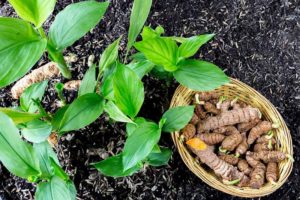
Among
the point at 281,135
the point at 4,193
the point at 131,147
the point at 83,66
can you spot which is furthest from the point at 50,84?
the point at 281,135

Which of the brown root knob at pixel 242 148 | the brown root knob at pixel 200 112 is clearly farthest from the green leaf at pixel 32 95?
the brown root knob at pixel 242 148

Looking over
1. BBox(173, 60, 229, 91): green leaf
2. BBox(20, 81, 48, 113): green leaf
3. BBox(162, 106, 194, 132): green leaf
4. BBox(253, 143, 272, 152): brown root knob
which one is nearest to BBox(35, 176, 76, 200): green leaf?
BBox(20, 81, 48, 113): green leaf

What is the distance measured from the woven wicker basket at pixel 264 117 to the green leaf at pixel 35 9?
1.72 ft

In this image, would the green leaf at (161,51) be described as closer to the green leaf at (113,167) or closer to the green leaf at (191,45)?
the green leaf at (191,45)

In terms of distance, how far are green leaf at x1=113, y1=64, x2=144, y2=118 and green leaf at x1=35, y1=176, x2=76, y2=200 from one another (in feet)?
0.89

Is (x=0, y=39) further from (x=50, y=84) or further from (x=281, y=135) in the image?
(x=281, y=135)

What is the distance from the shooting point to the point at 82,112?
3.89ft

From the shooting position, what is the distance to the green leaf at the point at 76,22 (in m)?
1.19

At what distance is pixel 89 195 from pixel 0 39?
2.09 ft

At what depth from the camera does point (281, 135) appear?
1.44m

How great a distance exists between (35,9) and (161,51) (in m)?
0.37

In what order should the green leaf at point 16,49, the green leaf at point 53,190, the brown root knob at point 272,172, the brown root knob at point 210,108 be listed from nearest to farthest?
the green leaf at point 16,49
the green leaf at point 53,190
the brown root knob at point 272,172
the brown root knob at point 210,108

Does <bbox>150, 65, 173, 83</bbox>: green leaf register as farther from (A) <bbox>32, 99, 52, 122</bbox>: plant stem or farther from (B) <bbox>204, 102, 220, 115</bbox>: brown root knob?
(A) <bbox>32, 99, 52, 122</bbox>: plant stem

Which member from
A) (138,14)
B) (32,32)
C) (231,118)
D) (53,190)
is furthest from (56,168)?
(231,118)
